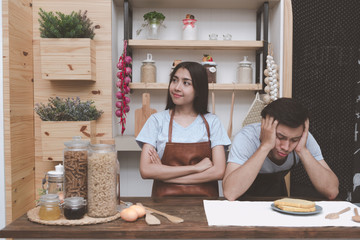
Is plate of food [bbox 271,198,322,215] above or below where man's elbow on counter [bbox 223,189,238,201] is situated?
above

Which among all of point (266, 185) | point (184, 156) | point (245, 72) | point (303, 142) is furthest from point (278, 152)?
point (245, 72)

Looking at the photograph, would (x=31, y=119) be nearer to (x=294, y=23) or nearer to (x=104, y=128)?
(x=104, y=128)

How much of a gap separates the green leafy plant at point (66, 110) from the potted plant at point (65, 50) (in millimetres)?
164

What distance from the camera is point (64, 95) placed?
7.70 ft

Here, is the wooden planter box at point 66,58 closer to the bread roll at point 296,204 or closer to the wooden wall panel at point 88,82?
the wooden wall panel at point 88,82

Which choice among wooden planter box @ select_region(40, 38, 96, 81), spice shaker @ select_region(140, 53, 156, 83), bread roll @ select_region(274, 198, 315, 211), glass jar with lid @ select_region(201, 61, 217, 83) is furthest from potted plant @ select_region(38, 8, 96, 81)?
bread roll @ select_region(274, 198, 315, 211)

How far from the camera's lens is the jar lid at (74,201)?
1.00 metres

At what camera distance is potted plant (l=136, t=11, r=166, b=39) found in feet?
7.92

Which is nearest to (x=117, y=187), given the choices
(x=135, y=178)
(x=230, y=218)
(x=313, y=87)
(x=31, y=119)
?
(x=230, y=218)

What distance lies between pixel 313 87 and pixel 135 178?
1546 millimetres

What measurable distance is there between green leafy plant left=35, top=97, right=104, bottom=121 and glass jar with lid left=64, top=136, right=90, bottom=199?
1184mm

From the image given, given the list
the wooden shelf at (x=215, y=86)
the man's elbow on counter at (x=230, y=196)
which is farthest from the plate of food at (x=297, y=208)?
the wooden shelf at (x=215, y=86)

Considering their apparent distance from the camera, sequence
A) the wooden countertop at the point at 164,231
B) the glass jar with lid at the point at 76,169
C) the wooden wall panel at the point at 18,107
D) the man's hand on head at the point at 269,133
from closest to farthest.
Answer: the wooden countertop at the point at 164,231, the glass jar with lid at the point at 76,169, the man's hand on head at the point at 269,133, the wooden wall panel at the point at 18,107

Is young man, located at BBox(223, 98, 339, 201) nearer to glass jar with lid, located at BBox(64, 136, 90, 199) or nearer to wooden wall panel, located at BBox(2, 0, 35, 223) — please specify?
glass jar with lid, located at BBox(64, 136, 90, 199)
